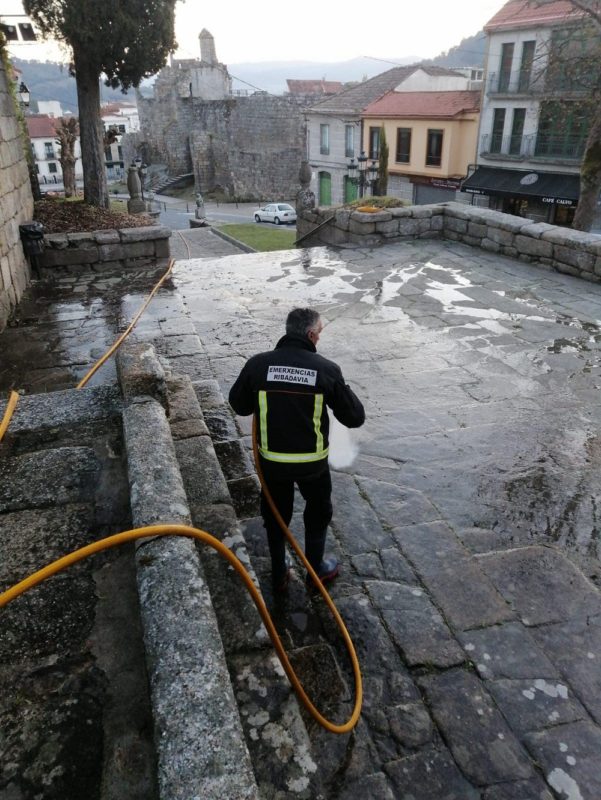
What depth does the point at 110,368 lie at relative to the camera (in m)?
5.68

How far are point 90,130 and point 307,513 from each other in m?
11.5

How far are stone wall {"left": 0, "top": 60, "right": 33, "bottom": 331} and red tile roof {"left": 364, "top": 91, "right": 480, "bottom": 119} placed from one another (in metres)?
23.6

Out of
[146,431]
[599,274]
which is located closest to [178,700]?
[146,431]

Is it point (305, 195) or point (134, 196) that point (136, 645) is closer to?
point (305, 195)

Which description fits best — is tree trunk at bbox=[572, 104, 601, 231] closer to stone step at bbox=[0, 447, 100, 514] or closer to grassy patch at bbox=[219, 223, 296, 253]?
grassy patch at bbox=[219, 223, 296, 253]

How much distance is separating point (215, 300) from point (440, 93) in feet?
90.4

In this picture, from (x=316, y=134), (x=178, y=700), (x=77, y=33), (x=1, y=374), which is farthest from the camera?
Answer: (x=316, y=134)

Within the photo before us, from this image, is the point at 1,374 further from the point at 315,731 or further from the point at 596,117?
the point at 596,117

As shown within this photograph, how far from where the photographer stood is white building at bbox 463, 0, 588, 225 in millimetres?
23125

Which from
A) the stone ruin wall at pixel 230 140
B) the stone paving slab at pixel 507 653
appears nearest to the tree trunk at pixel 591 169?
the stone paving slab at pixel 507 653

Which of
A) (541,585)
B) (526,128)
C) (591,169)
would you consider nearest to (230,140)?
(526,128)

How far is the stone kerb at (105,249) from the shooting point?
9055 mm

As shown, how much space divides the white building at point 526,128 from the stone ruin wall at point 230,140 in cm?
1645

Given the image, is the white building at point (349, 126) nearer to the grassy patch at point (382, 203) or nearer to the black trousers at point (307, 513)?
the grassy patch at point (382, 203)
